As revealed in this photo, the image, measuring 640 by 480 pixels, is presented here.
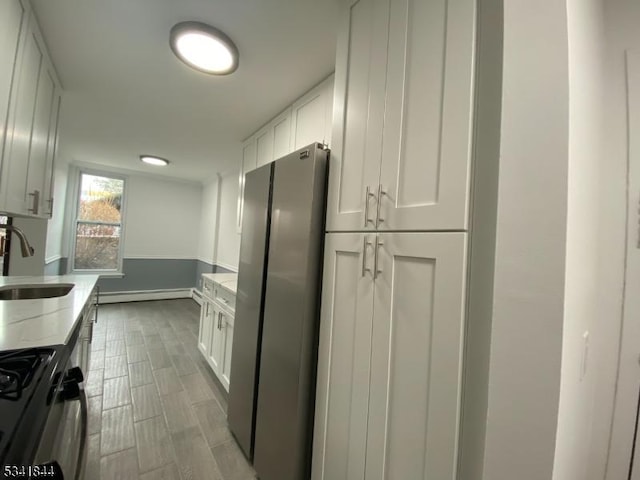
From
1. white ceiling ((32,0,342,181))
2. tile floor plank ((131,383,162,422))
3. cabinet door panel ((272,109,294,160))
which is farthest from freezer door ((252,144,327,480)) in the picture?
tile floor plank ((131,383,162,422))

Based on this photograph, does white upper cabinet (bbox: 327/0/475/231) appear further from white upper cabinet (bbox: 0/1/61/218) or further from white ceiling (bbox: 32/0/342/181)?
white upper cabinet (bbox: 0/1/61/218)

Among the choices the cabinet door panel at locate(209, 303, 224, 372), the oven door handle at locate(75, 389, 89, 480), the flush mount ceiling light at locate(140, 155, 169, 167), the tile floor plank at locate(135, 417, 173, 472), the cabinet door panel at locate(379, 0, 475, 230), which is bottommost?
the tile floor plank at locate(135, 417, 173, 472)

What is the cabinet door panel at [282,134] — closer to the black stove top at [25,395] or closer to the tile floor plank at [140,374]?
the black stove top at [25,395]

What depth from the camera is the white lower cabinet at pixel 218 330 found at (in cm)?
207

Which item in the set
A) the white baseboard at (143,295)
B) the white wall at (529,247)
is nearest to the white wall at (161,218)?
the white baseboard at (143,295)

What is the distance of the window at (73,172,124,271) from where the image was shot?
4523 millimetres

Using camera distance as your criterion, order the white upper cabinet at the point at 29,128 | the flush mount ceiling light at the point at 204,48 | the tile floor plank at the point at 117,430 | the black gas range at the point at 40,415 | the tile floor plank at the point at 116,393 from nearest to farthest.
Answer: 1. the black gas range at the point at 40,415
2. the white upper cabinet at the point at 29,128
3. the flush mount ceiling light at the point at 204,48
4. the tile floor plank at the point at 117,430
5. the tile floor plank at the point at 116,393

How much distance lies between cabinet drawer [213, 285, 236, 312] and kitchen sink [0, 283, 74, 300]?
1.01 m

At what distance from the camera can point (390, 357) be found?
0.88 m

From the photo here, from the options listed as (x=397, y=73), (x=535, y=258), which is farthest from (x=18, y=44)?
(x=535, y=258)

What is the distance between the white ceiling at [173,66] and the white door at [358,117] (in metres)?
0.33

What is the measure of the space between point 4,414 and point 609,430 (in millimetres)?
1774

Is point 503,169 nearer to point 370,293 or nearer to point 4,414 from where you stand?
point 370,293

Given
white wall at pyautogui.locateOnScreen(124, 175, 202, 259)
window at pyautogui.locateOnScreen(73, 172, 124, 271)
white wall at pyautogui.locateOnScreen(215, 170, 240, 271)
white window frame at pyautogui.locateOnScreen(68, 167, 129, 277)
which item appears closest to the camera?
white wall at pyautogui.locateOnScreen(215, 170, 240, 271)
